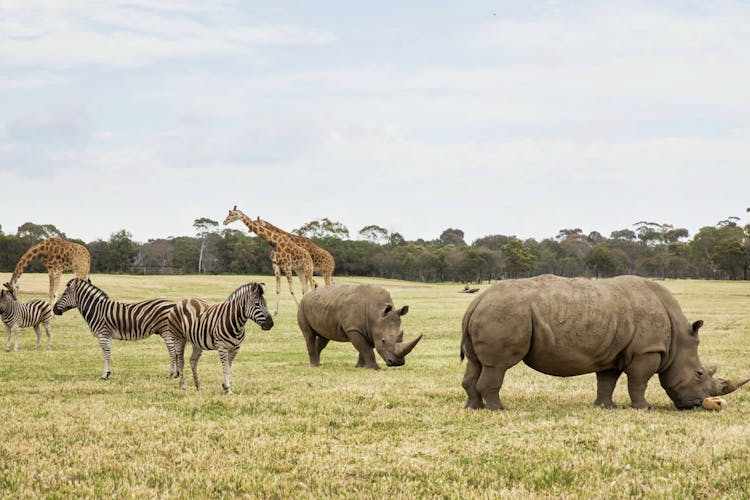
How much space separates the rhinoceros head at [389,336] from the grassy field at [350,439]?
1.76ft

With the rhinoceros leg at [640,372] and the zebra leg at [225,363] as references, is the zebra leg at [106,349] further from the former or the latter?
the rhinoceros leg at [640,372]

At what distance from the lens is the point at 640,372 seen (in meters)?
11.2

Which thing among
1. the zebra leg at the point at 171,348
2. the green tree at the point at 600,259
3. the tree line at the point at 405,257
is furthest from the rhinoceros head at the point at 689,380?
the green tree at the point at 600,259

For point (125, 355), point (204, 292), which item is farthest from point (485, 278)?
point (125, 355)

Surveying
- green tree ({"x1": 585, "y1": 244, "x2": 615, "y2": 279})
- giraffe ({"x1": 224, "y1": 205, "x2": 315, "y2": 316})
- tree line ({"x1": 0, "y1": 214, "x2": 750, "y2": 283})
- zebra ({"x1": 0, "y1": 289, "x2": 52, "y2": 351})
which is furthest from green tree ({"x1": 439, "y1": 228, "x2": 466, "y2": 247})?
zebra ({"x1": 0, "y1": 289, "x2": 52, "y2": 351})

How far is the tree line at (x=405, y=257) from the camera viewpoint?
9531 centimetres

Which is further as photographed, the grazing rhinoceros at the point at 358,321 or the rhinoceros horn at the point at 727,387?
the grazing rhinoceros at the point at 358,321

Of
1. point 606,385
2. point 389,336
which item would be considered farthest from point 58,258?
point 606,385

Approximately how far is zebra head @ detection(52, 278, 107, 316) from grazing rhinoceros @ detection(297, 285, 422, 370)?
503cm

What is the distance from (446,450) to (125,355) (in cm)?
1412

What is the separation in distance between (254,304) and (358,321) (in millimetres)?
4692

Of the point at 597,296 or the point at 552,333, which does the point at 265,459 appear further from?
the point at 597,296

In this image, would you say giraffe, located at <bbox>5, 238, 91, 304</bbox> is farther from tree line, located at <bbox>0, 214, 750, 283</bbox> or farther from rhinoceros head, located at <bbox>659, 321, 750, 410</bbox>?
tree line, located at <bbox>0, 214, 750, 283</bbox>

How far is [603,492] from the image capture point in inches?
270
